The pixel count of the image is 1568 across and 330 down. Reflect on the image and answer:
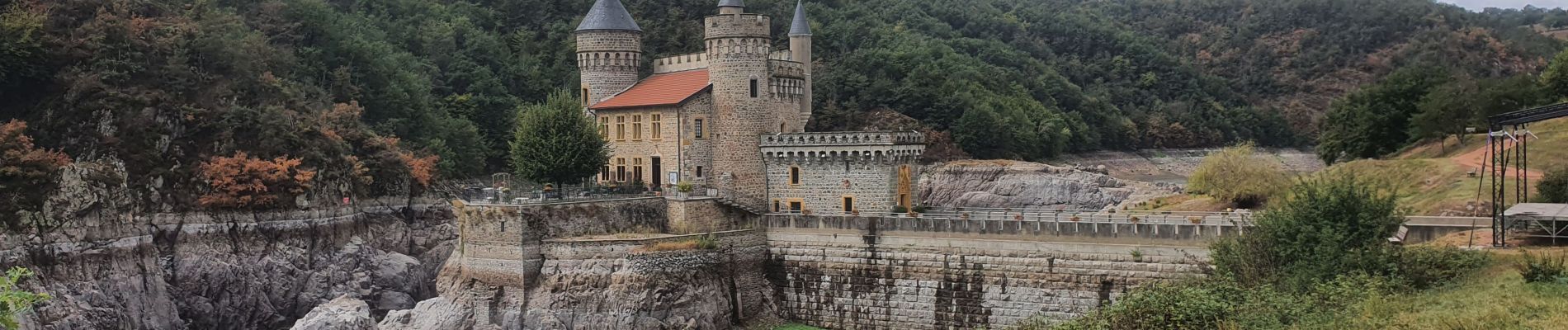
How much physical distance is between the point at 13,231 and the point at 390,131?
2550 centimetres

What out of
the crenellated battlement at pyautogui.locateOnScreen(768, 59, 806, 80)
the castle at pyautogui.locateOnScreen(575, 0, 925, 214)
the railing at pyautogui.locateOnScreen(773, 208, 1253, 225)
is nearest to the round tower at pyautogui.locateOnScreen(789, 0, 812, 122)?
the castle at pyautogui.locateOnScreen(575, 0, 925, 214)

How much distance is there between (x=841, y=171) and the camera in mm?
45000

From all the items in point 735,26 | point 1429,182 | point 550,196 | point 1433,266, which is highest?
point 735,26

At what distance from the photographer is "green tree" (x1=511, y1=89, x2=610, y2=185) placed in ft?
144

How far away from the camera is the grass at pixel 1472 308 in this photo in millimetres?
21422

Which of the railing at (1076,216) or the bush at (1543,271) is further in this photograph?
the railing at (1076,216)

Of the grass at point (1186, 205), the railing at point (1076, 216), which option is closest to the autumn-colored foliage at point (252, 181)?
the railing at point (1076, 216)

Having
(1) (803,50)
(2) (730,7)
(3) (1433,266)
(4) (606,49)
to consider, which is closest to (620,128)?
(4) (606,49)

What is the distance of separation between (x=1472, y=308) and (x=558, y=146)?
28.9 metres

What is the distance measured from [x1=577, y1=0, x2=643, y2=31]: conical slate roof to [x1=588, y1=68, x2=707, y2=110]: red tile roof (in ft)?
7.50

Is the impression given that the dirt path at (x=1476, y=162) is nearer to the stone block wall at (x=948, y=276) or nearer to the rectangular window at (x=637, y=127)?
the stone block wall at (x=948, y=276)

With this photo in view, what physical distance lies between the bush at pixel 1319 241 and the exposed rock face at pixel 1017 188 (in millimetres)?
42768

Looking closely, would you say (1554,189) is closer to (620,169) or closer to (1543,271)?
(1543,271)

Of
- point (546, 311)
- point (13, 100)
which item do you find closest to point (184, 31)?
point (13, 100)
